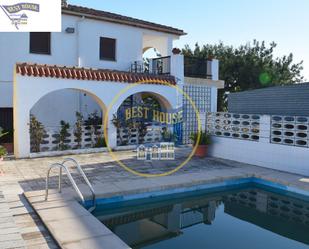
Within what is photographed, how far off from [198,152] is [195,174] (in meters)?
3.80

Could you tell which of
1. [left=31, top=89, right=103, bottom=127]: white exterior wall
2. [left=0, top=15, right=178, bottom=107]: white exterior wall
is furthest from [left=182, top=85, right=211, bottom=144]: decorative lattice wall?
[left=31, top=89, right=103, bottom=127]: white exterior wall

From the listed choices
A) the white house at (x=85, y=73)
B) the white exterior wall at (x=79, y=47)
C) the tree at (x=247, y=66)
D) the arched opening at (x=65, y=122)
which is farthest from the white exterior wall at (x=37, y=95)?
the tree at (x=247, y=66)

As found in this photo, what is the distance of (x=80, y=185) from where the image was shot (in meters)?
9.38

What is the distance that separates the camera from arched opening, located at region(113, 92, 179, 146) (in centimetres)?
1670

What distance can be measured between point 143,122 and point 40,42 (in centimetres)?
686

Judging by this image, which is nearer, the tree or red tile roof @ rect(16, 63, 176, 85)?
red tile roof @ rect(16, 63, 176, 85)

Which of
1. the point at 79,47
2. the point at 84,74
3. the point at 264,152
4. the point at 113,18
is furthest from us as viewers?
the point at 113,18

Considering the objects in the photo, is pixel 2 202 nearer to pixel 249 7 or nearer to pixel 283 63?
pixel 249 7

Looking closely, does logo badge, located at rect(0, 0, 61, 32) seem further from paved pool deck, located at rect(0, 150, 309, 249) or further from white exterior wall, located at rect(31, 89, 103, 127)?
paved pool deck, located at rect(0, 150, 309, 249)

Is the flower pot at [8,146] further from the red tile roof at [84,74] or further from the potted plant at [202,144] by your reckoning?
the potted plant at [202,144]

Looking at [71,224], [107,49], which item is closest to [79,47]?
[107,49]

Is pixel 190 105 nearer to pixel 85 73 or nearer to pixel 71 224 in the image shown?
pixel 85 73

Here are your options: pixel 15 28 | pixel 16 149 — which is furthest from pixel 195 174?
pixel 15 28

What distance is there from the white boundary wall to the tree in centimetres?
Result: 1625
